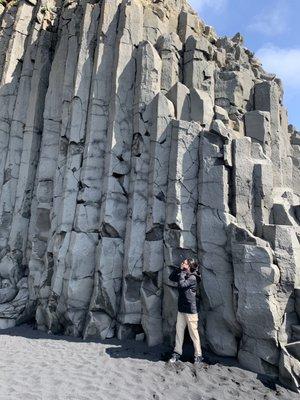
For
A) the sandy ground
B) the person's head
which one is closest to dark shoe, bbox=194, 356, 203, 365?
the sandy ground

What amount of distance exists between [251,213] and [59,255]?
6.66 m

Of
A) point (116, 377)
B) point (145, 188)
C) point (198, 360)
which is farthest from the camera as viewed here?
point (145, 188)

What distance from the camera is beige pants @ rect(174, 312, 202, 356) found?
9312 millimetres

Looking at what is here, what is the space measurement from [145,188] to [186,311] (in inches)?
181

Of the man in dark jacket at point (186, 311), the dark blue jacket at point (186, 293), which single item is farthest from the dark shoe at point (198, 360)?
the dark blue jacket at point (186, 293)

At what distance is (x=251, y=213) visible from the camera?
443 inches

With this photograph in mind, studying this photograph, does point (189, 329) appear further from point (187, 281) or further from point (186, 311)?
point (187, 281)

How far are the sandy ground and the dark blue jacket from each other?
53.8 inches

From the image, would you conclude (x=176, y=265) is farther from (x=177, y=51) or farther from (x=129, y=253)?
(x=177, y=51)

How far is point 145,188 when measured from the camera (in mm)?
12398

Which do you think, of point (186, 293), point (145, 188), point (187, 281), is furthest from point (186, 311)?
point (145, 188)

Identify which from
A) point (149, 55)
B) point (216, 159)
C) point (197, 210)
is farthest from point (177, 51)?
point (197, 210)

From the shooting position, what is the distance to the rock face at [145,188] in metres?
10.1

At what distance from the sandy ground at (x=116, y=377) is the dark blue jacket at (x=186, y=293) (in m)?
1.37
